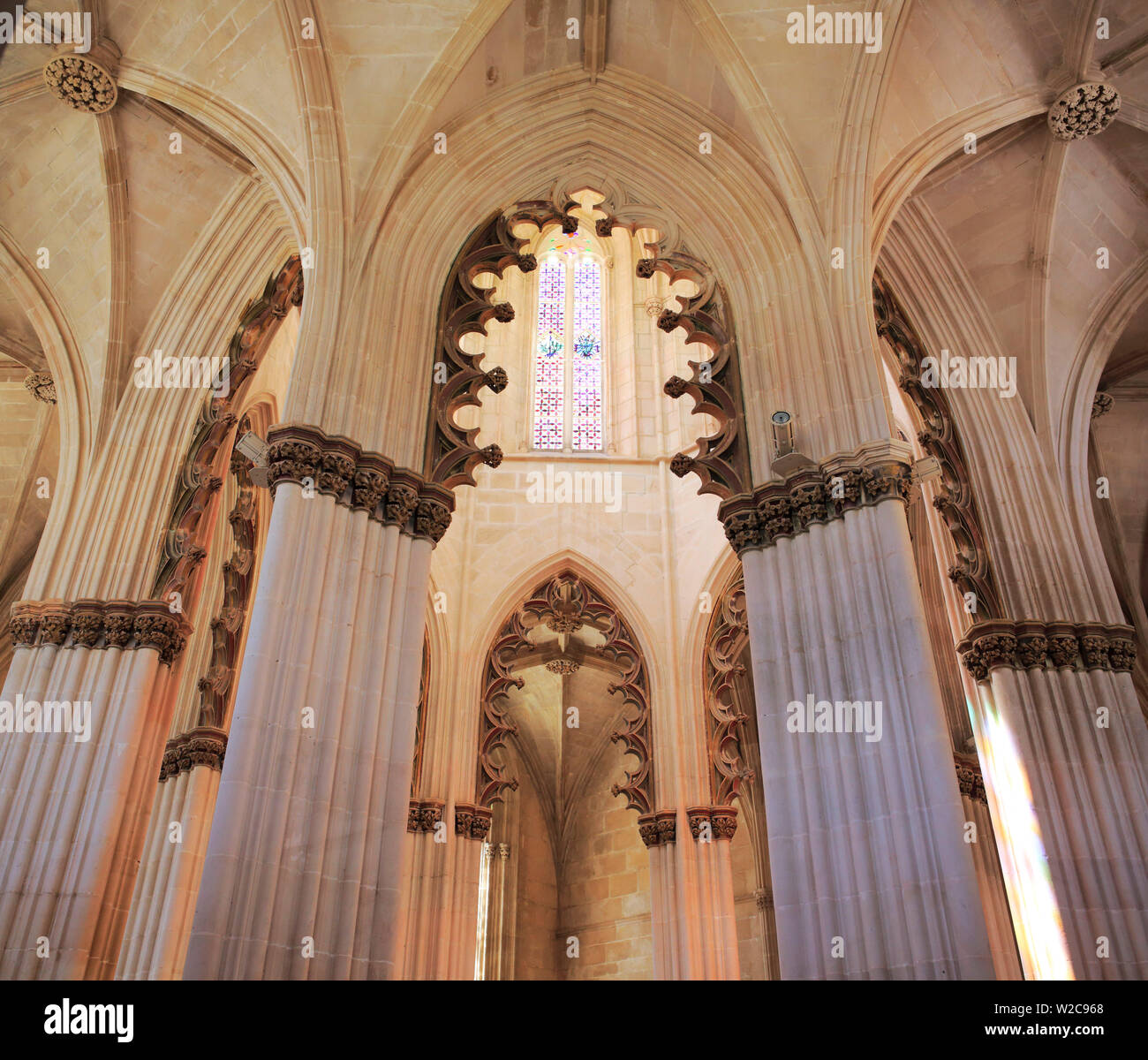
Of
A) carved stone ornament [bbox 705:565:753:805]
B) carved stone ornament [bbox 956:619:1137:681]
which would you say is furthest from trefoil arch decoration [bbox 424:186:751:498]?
carved stone ornament [bbox 705:565:753:805]

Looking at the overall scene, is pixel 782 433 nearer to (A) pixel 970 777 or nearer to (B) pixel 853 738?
(B) pixel 853 738

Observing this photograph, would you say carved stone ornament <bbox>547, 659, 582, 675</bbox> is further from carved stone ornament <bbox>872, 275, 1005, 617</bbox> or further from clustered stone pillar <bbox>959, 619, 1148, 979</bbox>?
clustered stone pillar <bbox>959, 619, 1148, 979</bbox>

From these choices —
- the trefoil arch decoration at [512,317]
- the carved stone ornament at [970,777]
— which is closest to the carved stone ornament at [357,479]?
the trefoil arch decoration at [512,317]

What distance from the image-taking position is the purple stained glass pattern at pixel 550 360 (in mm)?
16859

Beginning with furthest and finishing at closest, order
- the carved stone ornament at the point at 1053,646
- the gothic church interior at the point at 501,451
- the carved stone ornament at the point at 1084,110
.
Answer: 1. the carved stone ornament at the point at 1084,110
2. the carved stone ornament at the point at 1053,646
3. the gothic church interior at the point at 501,451

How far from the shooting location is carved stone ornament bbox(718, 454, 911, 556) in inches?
299

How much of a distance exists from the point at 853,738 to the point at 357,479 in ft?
12.9

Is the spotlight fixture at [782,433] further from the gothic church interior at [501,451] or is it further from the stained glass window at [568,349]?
→ the stained glass window at [568,349]

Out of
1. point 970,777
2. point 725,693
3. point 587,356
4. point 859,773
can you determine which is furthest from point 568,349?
point 859,773

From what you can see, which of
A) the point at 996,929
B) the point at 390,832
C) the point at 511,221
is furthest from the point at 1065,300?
the point at 390,832

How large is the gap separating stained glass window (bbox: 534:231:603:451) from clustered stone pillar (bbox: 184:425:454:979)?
8.90 metres

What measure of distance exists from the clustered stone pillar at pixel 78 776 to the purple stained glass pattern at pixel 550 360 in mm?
8134

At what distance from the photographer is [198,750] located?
11344 mm

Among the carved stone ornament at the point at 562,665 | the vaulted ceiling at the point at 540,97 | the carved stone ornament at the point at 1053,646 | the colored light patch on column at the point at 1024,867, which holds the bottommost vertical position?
the colored light patch on column at the point at 1024,867
